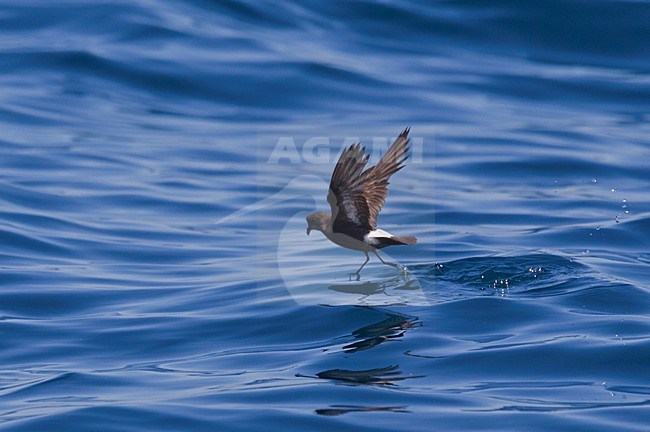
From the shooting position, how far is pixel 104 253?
10.1m

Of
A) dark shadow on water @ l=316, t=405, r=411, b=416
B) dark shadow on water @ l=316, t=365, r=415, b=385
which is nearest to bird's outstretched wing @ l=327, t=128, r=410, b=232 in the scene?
dark shadow on water @ l=316, t=365, r=415, b=385

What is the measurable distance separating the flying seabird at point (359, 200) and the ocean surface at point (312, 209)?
24.6 inches

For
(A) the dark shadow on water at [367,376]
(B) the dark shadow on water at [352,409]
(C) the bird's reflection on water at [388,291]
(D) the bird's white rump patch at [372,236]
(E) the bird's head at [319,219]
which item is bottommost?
(B) the dark shadow on water at [352,409]

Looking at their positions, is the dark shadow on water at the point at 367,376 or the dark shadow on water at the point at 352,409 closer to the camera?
the dark shadow on water at the point at 352,409

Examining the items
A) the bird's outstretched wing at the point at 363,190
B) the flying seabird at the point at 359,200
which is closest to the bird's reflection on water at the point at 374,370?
the flying seabird at the point at 359,200

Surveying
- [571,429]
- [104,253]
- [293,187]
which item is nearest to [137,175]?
[293,187]

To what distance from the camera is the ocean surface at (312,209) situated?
6.22 meters

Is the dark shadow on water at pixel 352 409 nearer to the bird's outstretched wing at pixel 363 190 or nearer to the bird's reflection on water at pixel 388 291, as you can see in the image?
the bird's outstretched wing at pixel 363 190

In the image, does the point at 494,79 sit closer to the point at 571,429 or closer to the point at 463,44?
the point at 463,44

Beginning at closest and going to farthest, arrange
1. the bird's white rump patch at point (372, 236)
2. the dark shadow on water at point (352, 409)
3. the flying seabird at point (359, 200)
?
the dark shadow on water at point (352, 409) → the flying seabird at point (359, 200) → the bird's white rump patch at point (372, 236)

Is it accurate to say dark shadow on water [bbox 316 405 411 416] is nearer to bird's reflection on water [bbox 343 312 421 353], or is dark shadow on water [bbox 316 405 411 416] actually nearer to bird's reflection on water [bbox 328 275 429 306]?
bird's reflection on water [bbox 343 312 421 353]

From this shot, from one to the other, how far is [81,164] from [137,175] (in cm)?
81

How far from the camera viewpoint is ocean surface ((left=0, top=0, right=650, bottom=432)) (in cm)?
622

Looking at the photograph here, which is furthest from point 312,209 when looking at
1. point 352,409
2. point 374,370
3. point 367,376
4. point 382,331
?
point 352,409
